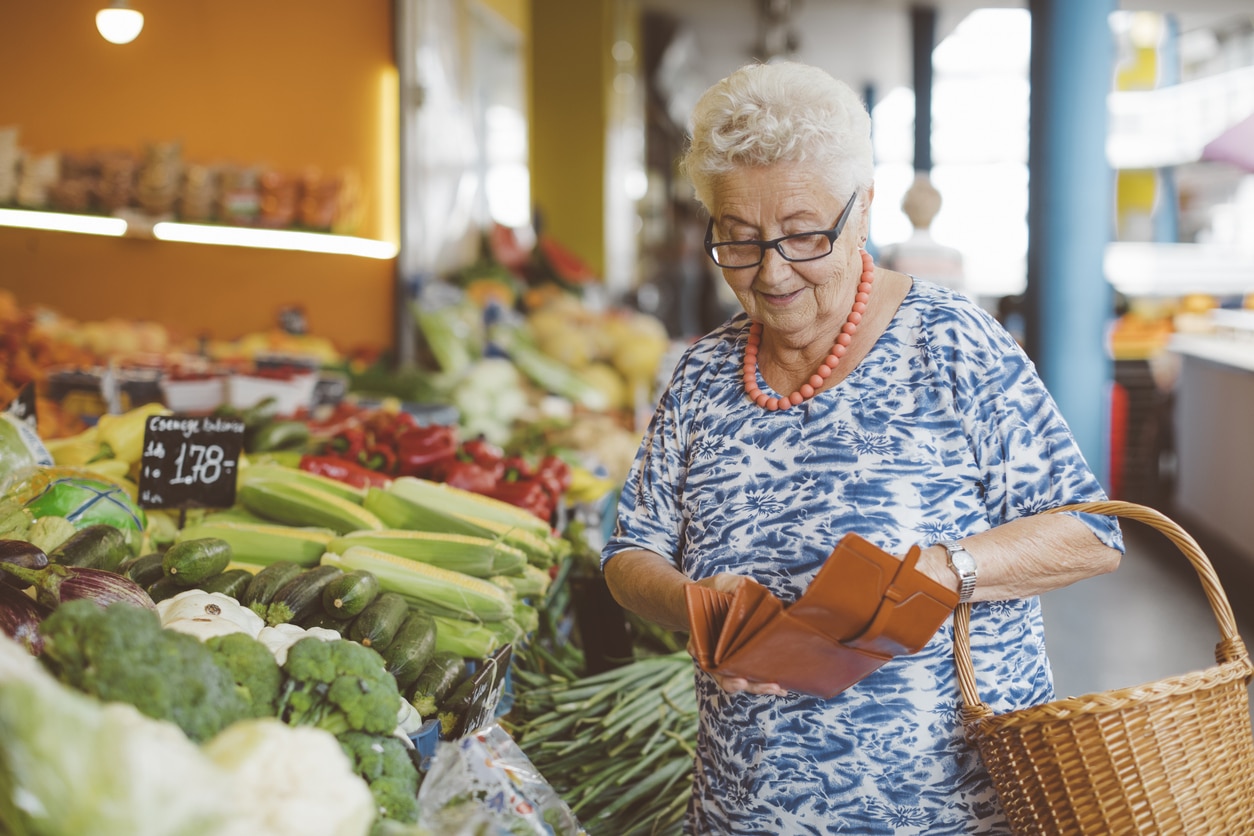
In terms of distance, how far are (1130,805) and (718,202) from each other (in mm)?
1040

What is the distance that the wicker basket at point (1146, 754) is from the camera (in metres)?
1.29

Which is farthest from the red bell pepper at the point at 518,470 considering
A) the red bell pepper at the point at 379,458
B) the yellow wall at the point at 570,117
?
the yellow wall at the point at 570,117

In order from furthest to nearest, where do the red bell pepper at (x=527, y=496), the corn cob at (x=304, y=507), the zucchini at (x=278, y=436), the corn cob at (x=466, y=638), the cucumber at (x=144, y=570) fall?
the zucchini at (x=278, y=436)
the red bell pepper at (x=527, y=496)
the corn cob at (x=304, y=507)
the corn cob at (x=466, y=638)
the cucumber at (x=144, y=570)

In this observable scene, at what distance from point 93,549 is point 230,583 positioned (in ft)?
0.78

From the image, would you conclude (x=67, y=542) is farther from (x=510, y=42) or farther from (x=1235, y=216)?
(x=1235, y=216)

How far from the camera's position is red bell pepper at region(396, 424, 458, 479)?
298 cm

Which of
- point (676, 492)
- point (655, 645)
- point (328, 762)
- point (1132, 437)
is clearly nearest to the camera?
point (328, 762)

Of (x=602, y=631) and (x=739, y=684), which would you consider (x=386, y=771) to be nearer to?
(x=739, y=684)

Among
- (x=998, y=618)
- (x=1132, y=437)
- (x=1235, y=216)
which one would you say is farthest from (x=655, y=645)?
(x=1235, y=216)

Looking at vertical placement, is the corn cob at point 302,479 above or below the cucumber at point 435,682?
above

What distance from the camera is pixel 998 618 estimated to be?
1567mm

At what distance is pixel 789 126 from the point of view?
1.52 metres

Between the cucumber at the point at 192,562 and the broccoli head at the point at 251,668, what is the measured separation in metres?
0.57

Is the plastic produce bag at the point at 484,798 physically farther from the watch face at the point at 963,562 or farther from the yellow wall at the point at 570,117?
the yellow wall at the point at 570,117
